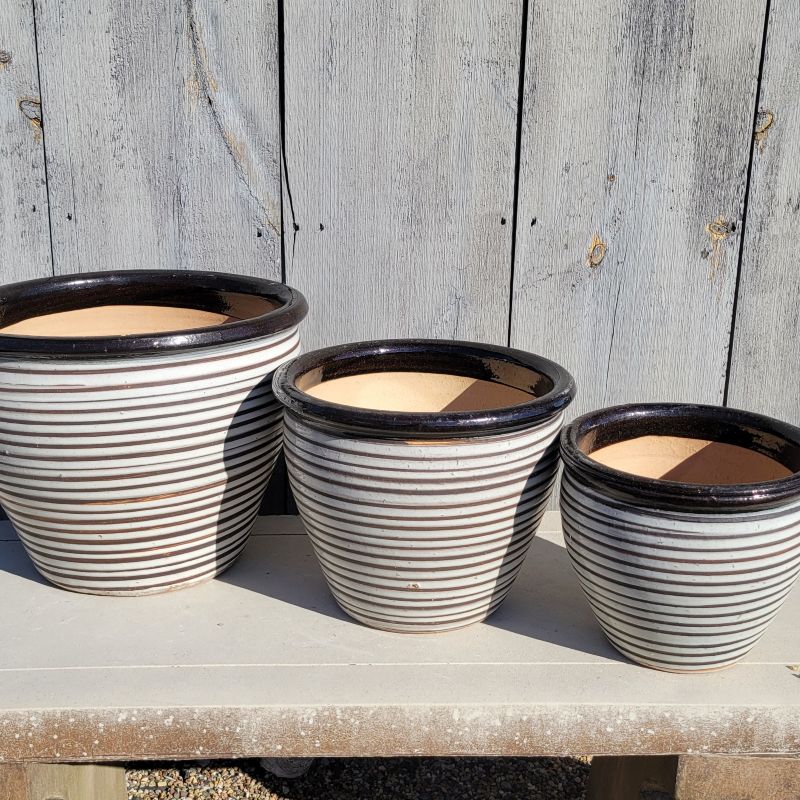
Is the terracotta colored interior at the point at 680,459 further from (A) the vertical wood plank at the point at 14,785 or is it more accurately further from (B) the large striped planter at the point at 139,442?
(A) the vertical wood plank at the point at 14,785

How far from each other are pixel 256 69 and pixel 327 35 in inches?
3.8

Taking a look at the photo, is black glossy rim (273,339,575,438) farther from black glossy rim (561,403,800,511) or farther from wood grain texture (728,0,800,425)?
wood grain texture (728,0,800,425)

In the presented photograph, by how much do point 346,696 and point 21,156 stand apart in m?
0.78

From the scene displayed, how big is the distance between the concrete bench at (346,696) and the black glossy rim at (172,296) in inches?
12.3

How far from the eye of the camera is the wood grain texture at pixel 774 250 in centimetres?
119

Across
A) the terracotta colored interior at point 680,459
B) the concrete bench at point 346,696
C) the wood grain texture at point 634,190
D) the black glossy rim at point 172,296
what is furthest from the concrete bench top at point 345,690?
the wood grain texture at point 634,190

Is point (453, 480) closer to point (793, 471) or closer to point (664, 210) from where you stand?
point (793, 471)

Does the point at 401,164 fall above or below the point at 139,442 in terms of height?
above

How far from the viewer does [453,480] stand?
0.90 m

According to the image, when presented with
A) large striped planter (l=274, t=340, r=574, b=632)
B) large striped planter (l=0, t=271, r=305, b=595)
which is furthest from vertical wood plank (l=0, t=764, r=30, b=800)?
large striped planter (l=274, t=340, r=574, b=632)

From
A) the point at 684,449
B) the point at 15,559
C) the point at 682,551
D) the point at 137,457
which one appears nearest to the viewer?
the point at 682,551

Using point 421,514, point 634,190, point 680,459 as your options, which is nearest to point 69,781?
point 421,514

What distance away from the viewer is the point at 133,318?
120cm

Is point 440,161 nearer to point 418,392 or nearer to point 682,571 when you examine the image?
point 418,392
